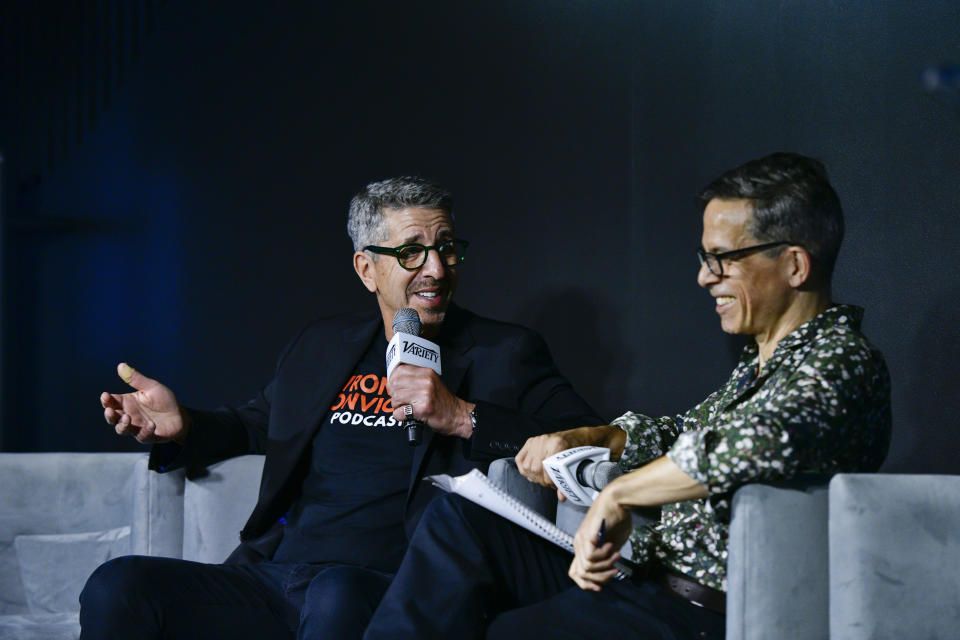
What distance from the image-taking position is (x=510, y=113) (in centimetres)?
347

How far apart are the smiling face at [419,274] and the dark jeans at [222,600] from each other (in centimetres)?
67

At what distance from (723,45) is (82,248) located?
8.00 ft

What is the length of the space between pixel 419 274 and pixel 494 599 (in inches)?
38.6

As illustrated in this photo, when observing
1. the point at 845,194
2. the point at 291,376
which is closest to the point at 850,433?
the point at 845,194

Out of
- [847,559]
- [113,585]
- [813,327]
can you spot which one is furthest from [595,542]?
[113,585]

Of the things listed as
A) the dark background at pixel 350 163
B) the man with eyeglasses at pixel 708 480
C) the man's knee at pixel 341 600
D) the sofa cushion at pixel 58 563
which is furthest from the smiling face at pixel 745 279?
the sofa cushion at pixel 58 563

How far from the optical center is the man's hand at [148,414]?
2510 mm

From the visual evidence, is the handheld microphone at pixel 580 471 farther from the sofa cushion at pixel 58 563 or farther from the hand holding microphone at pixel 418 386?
the sofa cushion at pixel 58 563

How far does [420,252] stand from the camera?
8.53 feet

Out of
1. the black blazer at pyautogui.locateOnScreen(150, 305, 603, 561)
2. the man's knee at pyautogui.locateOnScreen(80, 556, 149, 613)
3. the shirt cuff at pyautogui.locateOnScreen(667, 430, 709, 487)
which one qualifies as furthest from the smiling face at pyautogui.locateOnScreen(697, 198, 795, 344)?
Result: the man's knee at pyautogui.locateOnScreen(80, 556, 149, 613)

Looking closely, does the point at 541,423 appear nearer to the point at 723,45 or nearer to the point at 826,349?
the point at 826,349

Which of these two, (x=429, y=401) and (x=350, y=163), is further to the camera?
(x=350, y=163)

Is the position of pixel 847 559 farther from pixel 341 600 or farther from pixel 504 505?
pixel 341 600

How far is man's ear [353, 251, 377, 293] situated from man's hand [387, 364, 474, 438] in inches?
18.9
